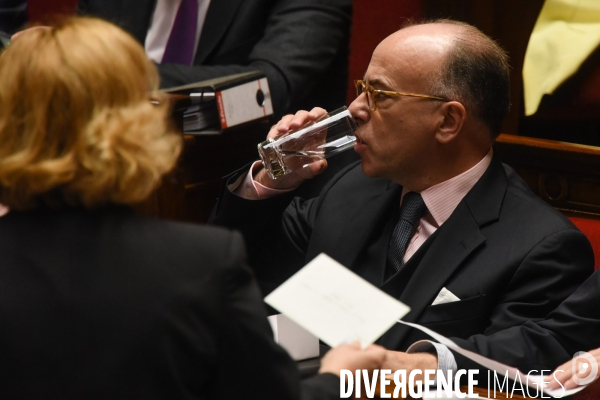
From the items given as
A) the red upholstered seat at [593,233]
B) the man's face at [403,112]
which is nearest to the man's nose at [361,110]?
the man's face at [403,112]

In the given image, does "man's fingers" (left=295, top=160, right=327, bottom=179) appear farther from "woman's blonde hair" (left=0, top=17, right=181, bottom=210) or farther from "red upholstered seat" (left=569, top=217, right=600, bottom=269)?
"woman's blonde hair" (left=0, top=17, right=181, bottom=210)

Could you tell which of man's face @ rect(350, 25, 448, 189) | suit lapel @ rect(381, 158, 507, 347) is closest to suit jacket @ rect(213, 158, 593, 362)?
suit lapel @ rect(381, 158, 507, 347)

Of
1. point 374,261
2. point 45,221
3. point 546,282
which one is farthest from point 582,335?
point 45,221

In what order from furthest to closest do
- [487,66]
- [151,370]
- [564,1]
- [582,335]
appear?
[564,1] → [487,66] → [582,335] → [151,370]

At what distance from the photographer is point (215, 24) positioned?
2.71 m

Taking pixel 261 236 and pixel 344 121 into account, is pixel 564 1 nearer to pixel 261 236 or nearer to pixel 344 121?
pixel 344 121

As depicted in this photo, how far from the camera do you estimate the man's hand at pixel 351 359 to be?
133cm

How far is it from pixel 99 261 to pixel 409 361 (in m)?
0.77

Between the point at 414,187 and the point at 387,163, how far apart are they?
0.30ft

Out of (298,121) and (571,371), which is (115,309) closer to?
(571,371)

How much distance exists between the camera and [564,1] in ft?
9.01

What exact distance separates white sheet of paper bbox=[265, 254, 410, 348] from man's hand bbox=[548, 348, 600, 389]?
1.60ft

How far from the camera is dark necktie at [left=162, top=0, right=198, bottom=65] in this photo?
8.96 feet

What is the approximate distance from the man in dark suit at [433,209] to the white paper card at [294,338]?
28 centimetres
